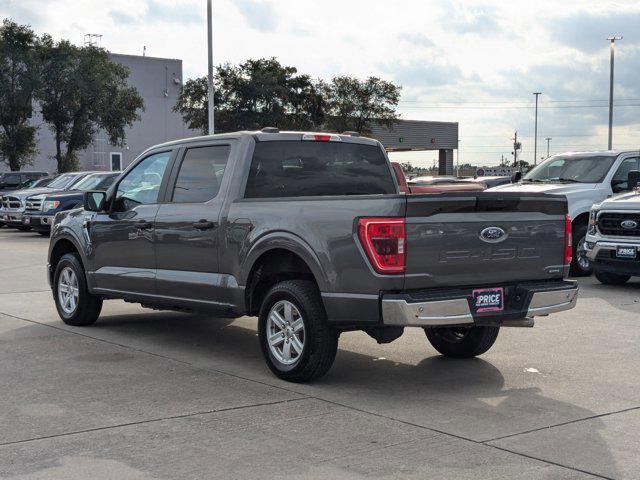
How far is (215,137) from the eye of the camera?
832cm

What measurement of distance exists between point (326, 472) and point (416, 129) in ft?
249

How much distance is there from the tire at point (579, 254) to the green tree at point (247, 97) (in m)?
32.5

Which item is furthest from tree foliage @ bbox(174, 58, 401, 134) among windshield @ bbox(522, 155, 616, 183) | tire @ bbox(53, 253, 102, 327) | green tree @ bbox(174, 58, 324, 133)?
tire @ bbox(53, 253, 102, 327)

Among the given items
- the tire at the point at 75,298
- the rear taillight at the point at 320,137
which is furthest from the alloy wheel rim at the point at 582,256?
the tire at the point at 75,298

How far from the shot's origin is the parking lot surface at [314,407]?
5.11m

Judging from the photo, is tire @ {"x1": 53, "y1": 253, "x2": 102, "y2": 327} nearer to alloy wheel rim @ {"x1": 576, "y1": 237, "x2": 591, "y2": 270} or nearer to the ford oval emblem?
the ford oval emblem

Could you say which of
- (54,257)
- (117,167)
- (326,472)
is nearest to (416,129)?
(117,167)

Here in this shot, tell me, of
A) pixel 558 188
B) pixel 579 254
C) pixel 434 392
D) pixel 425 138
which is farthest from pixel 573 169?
pixel 425 138

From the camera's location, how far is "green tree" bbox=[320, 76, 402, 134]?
177ft

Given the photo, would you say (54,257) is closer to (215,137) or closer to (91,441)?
(215,137)

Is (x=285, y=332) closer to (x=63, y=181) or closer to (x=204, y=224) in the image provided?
(x=204, y=224)

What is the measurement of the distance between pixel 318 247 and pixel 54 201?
19091 mm

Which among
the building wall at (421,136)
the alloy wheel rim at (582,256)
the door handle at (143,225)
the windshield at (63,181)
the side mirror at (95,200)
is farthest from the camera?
the building wall at (421,136)

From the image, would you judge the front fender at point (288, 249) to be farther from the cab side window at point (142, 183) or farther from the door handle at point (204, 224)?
A: the cab side window at point (142, 183)
